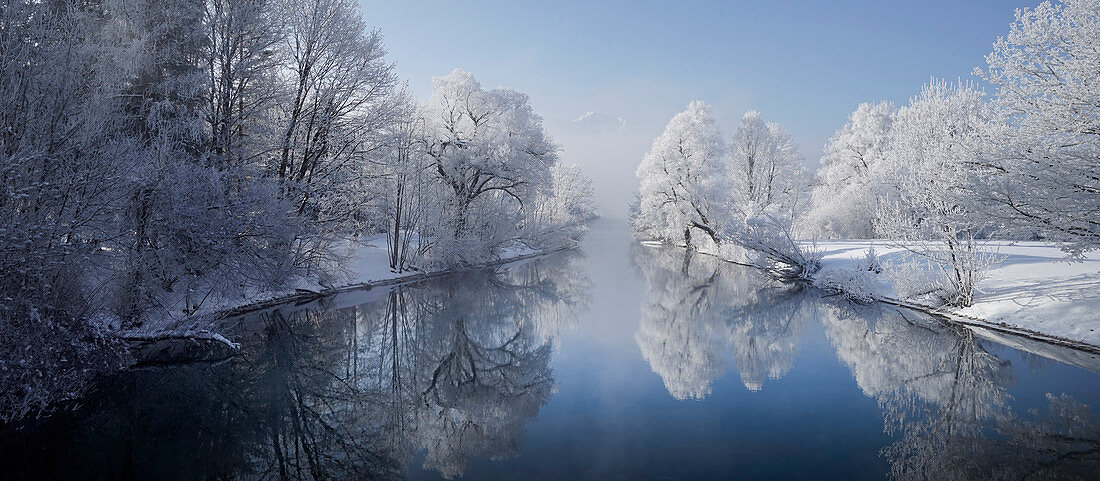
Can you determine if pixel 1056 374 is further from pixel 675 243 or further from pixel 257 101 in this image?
pixel 675 243

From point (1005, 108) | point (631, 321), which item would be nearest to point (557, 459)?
point (631, 321)

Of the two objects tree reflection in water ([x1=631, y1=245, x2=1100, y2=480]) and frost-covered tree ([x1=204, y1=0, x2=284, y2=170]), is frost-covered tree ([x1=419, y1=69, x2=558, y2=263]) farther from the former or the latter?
tree reflection in water ([x1=631, y1=245, x2=1100, y2=480])

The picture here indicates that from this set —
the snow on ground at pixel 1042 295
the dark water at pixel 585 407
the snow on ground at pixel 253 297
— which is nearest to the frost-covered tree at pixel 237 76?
the snow on ground at pixel 253 297

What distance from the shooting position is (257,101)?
13062 mm

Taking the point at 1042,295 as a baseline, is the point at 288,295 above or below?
below

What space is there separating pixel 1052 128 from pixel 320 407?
13.2 meters

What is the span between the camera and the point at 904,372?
858cm

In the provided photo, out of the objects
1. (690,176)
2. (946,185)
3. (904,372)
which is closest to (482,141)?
(690,176)

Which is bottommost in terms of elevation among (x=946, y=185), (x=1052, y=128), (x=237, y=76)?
(x=946, y=185)

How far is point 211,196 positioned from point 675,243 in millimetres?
36948

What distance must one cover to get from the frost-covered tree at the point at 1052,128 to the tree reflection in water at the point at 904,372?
8.48 ft

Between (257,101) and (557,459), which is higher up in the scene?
(257,101)

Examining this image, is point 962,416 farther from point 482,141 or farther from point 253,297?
point 482,141

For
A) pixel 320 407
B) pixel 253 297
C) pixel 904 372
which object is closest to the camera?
pixel 320 407
